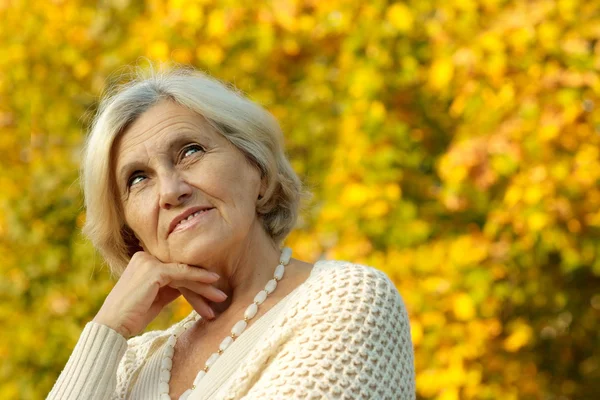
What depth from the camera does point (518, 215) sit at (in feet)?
12.6

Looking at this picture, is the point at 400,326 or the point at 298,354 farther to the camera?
the point at 400,326

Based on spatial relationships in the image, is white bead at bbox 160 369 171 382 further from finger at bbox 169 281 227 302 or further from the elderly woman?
finger at bbox 169 281 227 302

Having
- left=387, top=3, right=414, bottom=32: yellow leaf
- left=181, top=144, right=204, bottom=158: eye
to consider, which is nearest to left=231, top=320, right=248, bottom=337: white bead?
left=181, top=144, right=204, bottom=158: eye

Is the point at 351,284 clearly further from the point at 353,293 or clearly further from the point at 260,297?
the point at 260,297

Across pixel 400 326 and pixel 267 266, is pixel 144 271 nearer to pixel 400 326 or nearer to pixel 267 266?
pixel 267 266

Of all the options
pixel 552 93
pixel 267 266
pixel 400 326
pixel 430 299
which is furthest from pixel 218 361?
pixel 552 93

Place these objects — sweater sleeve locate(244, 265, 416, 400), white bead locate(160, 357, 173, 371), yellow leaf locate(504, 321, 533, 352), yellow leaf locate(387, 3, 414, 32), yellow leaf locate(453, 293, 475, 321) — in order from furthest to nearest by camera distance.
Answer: yellow leaf locate(387, 3, 414, 32) → yellow leaf locate(504, 321, 533, 352) → yellow leaf locate(453, 293, 475, 321) → white bead locate(160, 357, 173, 371) → sweater sleeve locate(244, 265, 416, 400)

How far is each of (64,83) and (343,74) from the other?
155 centimetres

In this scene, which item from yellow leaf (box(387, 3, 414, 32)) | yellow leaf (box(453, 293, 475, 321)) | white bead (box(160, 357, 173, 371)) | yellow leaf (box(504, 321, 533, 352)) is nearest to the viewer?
white bead (box(160, 357, 173, 371))

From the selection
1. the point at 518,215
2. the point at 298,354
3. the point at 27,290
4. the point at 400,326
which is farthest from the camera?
the point at 27,290

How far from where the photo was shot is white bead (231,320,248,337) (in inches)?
86.4

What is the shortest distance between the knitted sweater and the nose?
0.34m

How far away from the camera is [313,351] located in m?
1.90

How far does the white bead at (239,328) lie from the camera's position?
86.4 inches
